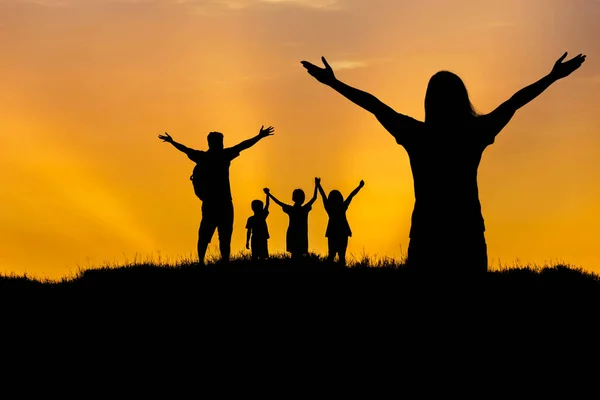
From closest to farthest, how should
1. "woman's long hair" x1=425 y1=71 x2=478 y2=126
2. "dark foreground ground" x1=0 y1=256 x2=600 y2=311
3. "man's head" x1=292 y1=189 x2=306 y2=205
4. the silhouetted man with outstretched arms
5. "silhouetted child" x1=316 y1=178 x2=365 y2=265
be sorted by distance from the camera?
"woman's long hair" x1=425 y1=71 x2=478 y2=126 < "dark foreground ground" x1=0 y1=256 x2=600 y2=311 < the silhouetted man with outstretched arms < "silhouetted child" x1=316 y1=178 x2=365 y2=265 < "man's head" x1=292 y1=189 x2=306 y2=205

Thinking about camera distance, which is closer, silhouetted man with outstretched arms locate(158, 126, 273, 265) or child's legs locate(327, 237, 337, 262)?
silhouetted man with outstretched arms locate(158, 126, 273, 265)

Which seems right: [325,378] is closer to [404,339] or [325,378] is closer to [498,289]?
[404,339]

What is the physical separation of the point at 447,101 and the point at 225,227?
36.4 feet

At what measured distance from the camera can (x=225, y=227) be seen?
20.8 meters

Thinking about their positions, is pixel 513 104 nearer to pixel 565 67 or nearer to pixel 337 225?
pixel 565 67

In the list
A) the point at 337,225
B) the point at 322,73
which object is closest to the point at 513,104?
the point at 322,73

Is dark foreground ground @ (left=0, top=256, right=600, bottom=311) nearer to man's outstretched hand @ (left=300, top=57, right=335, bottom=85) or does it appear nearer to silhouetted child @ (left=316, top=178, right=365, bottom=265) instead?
man's outstretched hand @ (left=300, top=57, right=335, bottom=85)

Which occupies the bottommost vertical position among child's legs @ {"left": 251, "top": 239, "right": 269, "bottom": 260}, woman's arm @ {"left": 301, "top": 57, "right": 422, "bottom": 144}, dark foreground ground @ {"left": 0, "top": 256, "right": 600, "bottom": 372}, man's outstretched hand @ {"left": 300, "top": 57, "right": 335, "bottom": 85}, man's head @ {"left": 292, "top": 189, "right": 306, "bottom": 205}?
dark foreground ground @ {"left": 0, "top": 256, "right": 600, "bottom": 372}

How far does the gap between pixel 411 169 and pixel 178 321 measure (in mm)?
4744

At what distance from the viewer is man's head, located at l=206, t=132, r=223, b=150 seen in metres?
20.7

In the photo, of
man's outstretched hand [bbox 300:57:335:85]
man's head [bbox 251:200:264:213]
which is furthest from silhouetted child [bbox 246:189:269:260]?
man's outstretched hand [bbox 300:57:335:85]

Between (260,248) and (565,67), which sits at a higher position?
(260,248)

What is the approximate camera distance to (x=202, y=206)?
68.5 ft

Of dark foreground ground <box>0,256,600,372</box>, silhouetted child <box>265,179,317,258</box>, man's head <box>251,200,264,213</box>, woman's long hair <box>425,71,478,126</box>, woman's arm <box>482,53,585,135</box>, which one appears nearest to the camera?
woman's long hair <box>425,71,478,126</box>
